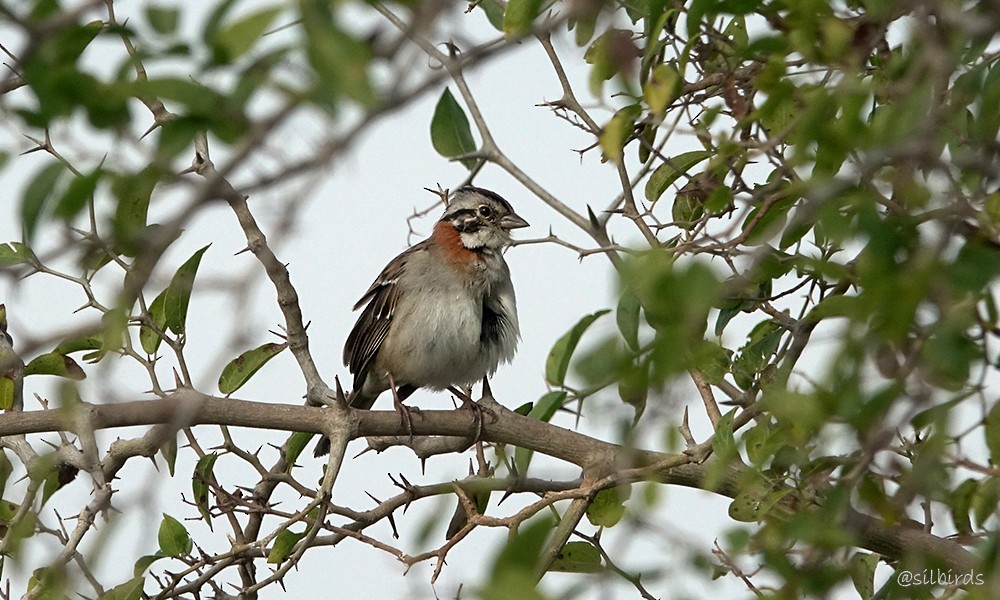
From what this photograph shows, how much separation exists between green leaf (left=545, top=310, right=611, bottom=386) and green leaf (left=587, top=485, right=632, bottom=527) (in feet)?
2.35

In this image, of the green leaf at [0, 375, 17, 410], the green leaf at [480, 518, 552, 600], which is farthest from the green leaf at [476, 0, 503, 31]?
the green leaf at [480, 518, 552, 600]

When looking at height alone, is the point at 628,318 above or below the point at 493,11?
below

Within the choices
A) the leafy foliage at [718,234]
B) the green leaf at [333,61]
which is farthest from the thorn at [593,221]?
Result: the green leaf at [333,61]

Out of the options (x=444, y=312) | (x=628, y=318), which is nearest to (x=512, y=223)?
(x=444, y=312)

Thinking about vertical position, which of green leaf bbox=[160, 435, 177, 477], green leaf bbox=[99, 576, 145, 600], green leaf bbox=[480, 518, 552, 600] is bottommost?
green leaf bbox=[480, 518, 552, 600]

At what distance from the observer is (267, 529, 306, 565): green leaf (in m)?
4.66

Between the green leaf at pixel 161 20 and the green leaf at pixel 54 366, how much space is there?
2.85 metres

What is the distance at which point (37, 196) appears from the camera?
6.35ft

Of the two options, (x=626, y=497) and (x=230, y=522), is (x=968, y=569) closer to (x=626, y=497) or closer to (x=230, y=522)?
(x=626, y=497)

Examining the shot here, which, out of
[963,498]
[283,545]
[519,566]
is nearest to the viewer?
[519,566]

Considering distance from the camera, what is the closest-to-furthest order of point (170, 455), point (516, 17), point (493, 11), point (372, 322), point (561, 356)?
point (516, 17) → point (561, 356) → point (170, 455) → point (493, 11) → point (372, 322)

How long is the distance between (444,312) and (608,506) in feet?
8.91

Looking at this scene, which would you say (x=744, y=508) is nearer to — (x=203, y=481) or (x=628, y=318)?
(x=628, y=318)

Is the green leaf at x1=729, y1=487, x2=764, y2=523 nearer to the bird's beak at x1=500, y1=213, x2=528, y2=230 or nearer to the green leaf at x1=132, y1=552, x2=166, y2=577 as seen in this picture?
the green leaf at x1=132, y1=552, x2=166, y2=577
